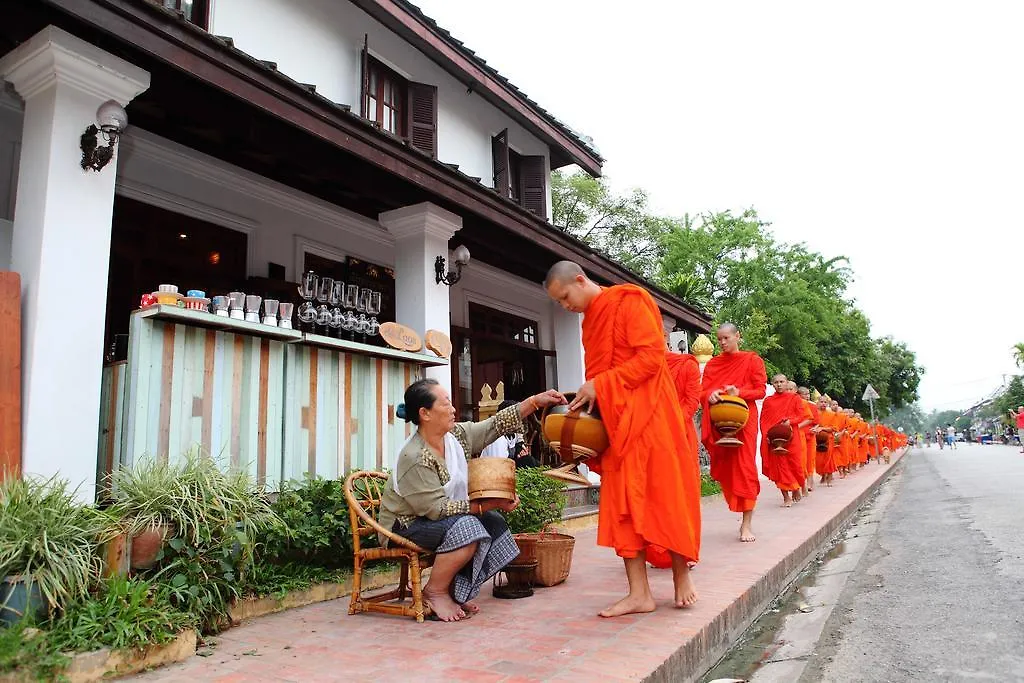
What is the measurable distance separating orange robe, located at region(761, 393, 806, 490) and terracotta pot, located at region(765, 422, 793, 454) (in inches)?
3.8

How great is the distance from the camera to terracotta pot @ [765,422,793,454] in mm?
8547

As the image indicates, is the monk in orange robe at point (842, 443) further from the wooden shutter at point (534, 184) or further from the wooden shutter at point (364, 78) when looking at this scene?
the wooden shutter at point (364, 78)

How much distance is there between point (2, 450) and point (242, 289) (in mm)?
3553

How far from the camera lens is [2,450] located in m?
3.45

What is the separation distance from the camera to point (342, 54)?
8.22 meters

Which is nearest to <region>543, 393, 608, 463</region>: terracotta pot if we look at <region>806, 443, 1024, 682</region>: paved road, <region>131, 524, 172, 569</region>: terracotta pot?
<region>806, 443, 1024, 682</region>: paved road

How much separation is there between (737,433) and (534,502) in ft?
6.06

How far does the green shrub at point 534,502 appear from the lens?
5.85 meters

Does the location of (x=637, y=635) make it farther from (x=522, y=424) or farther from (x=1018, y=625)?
(x=1018, y=625)

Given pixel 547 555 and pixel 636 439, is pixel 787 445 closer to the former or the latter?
pixel 547 555

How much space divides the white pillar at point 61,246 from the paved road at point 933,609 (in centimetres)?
392

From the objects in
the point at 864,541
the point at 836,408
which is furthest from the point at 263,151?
the point at 836,408

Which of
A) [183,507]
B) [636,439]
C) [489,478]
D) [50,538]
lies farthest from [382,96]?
[50,538]

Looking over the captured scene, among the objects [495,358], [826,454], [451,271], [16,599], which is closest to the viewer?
[16,599]
